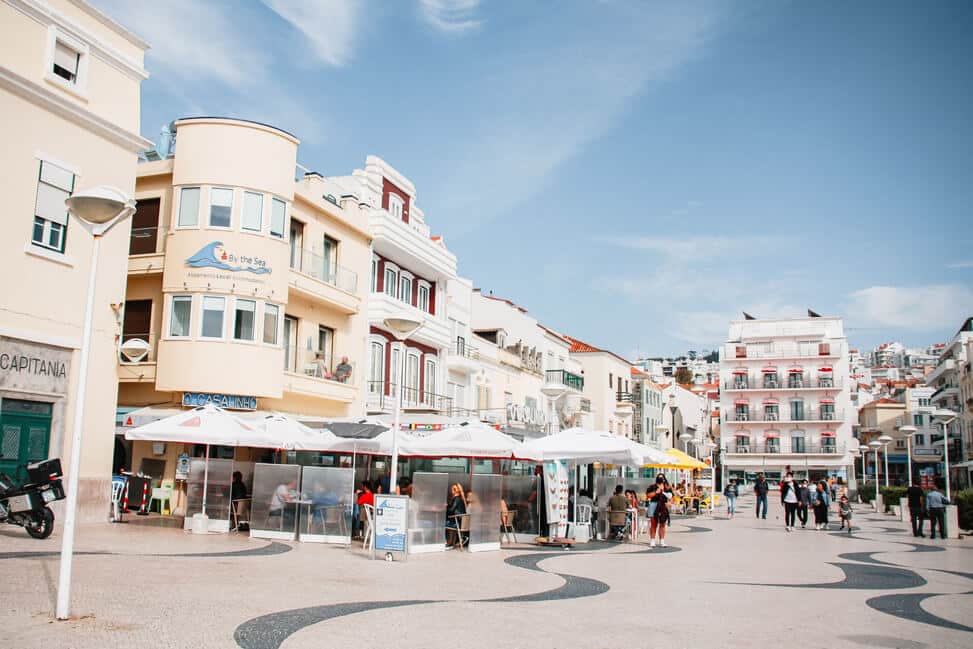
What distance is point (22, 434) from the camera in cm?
1853

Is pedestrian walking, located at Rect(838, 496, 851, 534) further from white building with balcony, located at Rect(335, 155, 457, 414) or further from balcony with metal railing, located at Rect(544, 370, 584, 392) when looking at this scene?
balcony with metal railing, located at Rect(544, 370, 584, 392)

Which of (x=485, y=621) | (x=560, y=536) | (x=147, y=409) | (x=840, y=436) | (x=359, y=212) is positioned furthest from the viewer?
(x=840, y=436)

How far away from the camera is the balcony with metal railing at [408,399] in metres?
32.4

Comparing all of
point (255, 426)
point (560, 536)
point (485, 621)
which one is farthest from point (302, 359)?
point (485, 621)

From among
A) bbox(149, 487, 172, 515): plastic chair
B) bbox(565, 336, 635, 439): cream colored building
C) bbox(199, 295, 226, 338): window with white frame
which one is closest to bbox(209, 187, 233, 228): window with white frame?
bbox(199, 295, 226, 338): window with white frame

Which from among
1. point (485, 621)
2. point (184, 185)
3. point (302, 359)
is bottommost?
point (485, 621)

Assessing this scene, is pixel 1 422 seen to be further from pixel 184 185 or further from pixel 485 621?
pixel 485 621

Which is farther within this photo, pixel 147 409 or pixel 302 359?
pixel 302 359

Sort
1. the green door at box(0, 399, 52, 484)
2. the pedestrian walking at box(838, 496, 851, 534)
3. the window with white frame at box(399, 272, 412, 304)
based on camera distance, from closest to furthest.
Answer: the green door at box(0, 399, 52, 484) → the pedestrian walking at box(838, 496, 851, 534) → the window with white frame at box(399, 272, 412, 304)

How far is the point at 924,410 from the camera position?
98.9 m

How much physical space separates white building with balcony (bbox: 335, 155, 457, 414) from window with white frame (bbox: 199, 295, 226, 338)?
7.22 meters

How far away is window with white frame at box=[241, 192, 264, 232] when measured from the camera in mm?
25875

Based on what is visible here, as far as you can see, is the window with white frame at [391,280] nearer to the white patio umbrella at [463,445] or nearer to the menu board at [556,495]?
the menu board at [556,495]

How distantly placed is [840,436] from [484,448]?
76200 millimetres
